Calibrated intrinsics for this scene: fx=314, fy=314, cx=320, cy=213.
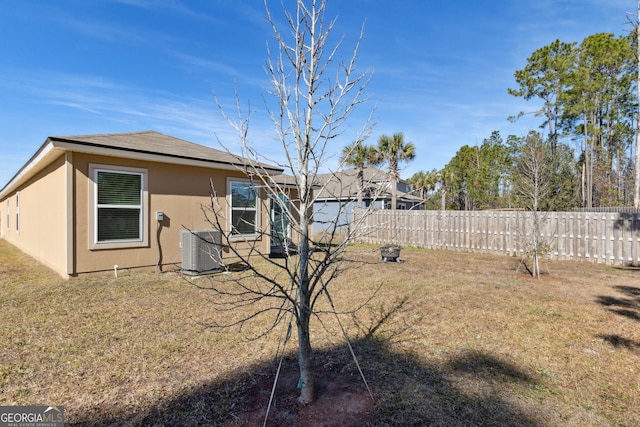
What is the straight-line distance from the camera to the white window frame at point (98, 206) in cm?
671

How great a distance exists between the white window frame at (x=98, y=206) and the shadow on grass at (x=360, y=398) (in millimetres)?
5523

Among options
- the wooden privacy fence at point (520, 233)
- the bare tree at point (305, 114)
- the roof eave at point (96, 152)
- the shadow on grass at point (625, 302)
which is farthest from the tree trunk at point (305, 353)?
the wooden privacy fence at point (520, 233)

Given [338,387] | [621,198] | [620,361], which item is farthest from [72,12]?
[621,198]

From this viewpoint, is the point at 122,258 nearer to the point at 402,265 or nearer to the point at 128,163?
the point at 128,163

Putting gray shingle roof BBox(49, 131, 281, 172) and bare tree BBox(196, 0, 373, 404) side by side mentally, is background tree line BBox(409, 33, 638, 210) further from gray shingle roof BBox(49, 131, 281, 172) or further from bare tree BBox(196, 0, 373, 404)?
bare tree BBox(196, 0, 373, 404)

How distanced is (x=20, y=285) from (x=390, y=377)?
24.5 ft

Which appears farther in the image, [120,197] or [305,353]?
[120,197]

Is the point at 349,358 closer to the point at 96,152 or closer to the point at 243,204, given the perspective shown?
the point at 96,152

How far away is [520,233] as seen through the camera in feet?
33.5

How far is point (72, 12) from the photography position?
23.9 ft

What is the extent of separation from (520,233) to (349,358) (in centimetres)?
937

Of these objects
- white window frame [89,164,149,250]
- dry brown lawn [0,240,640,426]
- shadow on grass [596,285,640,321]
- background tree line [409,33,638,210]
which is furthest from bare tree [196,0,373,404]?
background tree line [409,33,638,210]

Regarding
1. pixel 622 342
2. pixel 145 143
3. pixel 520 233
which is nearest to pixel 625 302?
pixel 622 342

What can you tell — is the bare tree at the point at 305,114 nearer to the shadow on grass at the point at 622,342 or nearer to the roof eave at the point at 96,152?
the roof eave at the point at 96,152
